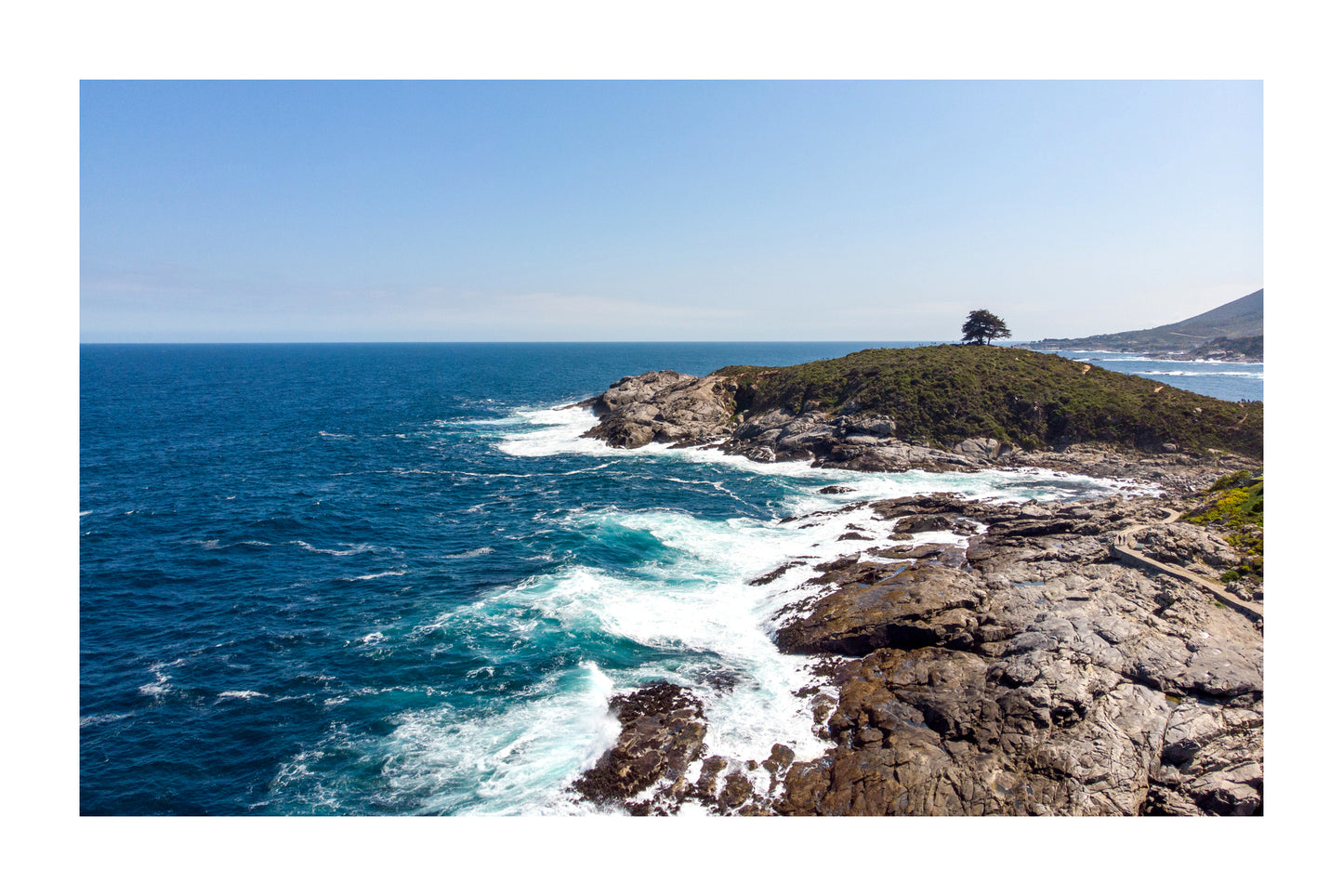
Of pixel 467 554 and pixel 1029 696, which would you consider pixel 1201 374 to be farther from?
pixel 467 554

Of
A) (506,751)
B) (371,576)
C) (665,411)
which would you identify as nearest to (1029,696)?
(506,751)

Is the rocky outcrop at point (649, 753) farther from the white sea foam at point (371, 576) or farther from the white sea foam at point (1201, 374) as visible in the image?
the white sea foam at point (1201, 374)

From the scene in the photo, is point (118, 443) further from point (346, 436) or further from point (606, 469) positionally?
point (606, 469)

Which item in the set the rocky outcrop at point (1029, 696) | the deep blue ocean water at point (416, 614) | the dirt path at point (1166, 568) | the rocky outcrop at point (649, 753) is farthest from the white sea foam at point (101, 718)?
the dirt path at point (1166, 568)

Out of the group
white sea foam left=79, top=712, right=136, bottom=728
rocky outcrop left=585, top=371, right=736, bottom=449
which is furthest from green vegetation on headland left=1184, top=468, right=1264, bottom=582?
rocky outcrop left=585, top=371, right=736, bottom=449

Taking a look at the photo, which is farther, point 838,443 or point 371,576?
point 838,443

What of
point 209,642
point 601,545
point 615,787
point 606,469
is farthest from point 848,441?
point 209,642

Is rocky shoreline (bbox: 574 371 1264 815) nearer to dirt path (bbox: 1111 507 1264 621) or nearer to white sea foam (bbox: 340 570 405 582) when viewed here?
dirt path (bbox: 1111 507 1264 621)
